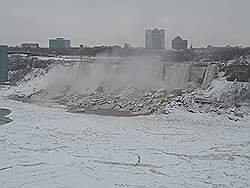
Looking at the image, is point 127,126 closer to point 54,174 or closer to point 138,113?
point 138,113

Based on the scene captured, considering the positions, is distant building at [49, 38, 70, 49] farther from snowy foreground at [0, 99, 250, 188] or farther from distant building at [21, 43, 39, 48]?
snowy foreground at [0, 99, 250, 188]

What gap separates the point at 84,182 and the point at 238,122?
13298 millimetres

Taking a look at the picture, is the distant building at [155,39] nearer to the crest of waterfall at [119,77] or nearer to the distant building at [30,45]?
the distant building at [30,45]

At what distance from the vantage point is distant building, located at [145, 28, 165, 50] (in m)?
83.2

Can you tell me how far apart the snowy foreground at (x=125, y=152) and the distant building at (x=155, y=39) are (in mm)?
60797

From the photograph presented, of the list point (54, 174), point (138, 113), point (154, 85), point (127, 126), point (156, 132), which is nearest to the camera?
point (54, 174)

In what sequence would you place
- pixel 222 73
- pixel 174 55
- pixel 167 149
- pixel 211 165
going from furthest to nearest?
pixel 174 55
pixel 222 73
pixel 167 149
pixel 211 165

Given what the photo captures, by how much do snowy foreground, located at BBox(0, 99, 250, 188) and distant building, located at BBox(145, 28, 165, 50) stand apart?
6080 cm

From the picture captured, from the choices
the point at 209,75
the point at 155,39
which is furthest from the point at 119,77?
the point at 155,39

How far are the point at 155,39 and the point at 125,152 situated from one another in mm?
71492

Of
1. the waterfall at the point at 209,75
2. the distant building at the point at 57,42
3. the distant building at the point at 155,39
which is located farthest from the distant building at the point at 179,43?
the waterfall at the point at 209,75

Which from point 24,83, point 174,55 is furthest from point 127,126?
point 174,55

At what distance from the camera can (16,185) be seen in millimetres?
11039

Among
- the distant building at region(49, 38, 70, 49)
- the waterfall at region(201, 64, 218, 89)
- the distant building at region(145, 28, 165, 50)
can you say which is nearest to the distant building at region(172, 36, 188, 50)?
the distant building at region(145, 28, 165, 50)
